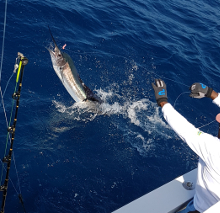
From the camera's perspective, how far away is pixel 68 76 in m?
5.48

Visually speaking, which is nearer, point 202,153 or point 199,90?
point 202,153

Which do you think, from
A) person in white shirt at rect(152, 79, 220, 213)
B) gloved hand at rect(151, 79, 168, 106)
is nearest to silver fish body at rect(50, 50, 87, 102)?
gloved hand at rect(151, 79, 168, 106)

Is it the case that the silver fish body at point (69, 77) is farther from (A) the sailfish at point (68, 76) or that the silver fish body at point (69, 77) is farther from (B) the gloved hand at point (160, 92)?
(B) the gloved hand at point (160, 92)

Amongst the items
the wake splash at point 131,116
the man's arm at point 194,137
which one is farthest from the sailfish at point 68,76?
the man's arm at point 194,137

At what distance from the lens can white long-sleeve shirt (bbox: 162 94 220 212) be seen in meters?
2.42

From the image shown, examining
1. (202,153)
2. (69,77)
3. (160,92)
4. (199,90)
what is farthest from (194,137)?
(69,77)

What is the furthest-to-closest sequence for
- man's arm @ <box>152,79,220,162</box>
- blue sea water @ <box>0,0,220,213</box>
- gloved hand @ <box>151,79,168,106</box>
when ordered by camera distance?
blue sea water @ <box>0,0,220,213</box> → gloved hand @ <box>151,79,168,106</box> → man's arm @ <box>152,79,220,162</box>

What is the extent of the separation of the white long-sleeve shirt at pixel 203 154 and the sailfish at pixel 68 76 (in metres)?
3.11

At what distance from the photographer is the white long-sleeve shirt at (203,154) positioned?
2.42m

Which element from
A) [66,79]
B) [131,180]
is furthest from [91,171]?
[66,79]

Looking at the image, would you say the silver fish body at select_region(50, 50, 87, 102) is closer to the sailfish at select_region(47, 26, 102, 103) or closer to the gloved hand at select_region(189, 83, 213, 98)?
the sailfish at select_region(47, 26, 102, 103)

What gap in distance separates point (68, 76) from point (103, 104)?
3.44ft

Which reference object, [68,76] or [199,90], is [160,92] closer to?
[199,90]

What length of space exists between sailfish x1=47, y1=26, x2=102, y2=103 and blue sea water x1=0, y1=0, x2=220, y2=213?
303 mm
